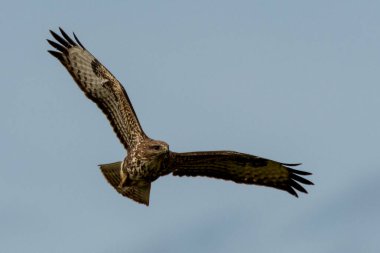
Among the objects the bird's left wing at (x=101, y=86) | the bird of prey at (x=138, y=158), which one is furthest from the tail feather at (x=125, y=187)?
the bird's left wing at (x=101, y=86)

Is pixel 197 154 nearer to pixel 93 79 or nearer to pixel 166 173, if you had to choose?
pixel 166 173

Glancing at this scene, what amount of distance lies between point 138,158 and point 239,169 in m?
2.17

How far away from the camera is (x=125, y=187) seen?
48.4 feet

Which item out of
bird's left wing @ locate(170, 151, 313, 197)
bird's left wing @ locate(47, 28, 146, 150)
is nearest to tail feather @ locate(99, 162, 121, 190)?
bird's left wing @ locate(47, 28, 146, 150)

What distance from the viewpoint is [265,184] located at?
52.3 feet

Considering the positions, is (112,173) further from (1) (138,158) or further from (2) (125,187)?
(1) (138,158)

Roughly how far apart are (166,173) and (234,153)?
1.19 m

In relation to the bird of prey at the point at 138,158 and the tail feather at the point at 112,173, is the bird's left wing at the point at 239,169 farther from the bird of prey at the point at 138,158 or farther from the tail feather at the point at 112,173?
the tail feather at the point at 112,173

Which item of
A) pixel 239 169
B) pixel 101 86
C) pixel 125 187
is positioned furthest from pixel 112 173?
pixel 239 169

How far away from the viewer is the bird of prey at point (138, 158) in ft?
47.1

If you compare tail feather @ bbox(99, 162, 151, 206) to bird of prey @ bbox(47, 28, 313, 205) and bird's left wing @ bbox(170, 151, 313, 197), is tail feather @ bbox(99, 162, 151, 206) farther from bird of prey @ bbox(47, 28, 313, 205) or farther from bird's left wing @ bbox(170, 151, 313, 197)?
bird's left wing @ bbox(170, 151, 313, 197)

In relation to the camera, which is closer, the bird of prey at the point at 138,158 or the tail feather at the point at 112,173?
the bird of prey at the point at 138,158

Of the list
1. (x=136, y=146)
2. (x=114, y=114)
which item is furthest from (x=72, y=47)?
(x=136, y=146)

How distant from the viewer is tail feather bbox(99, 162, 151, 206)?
48.4ft
